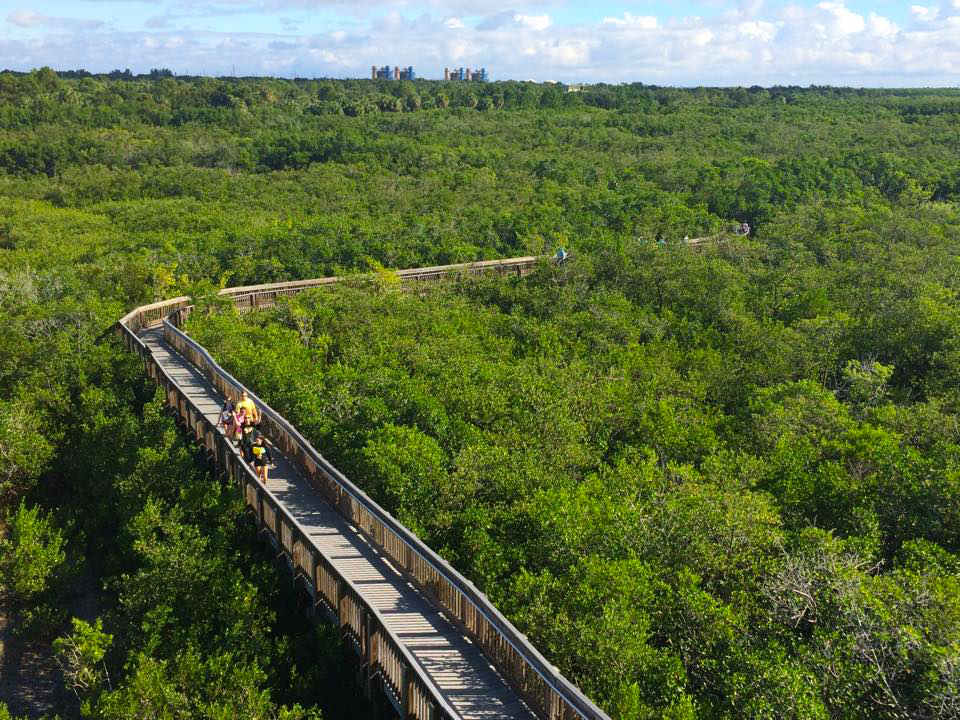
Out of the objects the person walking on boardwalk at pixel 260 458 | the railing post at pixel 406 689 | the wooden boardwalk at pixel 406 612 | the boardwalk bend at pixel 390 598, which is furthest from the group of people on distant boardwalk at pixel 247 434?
the railing post at pixel 406 689

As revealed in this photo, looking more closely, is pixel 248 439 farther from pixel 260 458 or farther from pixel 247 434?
pixel 260 458

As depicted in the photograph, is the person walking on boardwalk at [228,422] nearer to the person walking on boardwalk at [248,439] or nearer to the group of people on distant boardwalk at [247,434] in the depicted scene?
the group of people on distant boardwalk at [247,434]

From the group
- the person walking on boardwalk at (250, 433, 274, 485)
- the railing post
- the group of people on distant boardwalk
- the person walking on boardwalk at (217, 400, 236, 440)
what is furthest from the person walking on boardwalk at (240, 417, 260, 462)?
the railing post

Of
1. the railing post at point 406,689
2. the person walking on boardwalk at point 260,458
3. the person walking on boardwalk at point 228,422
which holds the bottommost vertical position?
the railing post at point 406,689

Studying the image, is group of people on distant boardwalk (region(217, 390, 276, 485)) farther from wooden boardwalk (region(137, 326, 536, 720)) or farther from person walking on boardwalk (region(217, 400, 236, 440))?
wooden boardwalk (region(137, 326, 536, 720))

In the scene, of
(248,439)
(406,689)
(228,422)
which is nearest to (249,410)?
(228,422)
